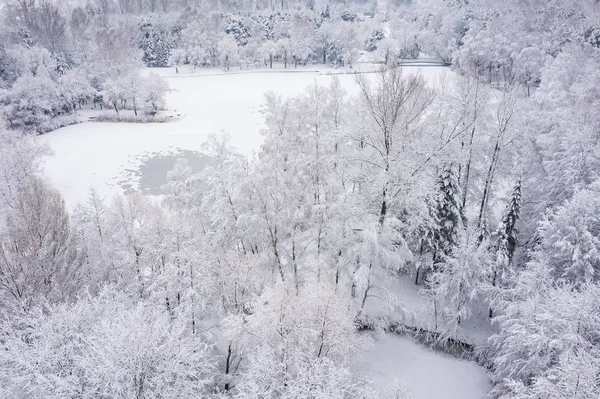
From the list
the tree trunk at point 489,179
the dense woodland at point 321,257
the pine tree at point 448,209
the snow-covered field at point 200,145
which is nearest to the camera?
the dense woodland at point 321,257

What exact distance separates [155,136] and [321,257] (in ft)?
119

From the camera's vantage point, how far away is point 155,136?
49031 mm

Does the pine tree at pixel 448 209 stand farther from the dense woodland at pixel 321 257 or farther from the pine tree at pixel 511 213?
the pine tree at pixel 511 213

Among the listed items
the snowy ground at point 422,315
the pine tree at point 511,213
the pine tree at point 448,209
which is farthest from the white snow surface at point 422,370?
the pine tree at point 511,213

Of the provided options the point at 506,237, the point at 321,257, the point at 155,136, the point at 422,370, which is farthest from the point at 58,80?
the point at 506,237

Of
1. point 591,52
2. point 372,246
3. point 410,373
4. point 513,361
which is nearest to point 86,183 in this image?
point 372,246

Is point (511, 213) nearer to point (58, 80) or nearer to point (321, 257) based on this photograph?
point (321, 257)

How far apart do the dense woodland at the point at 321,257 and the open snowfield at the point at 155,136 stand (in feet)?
22.3

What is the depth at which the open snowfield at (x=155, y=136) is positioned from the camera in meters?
38.9

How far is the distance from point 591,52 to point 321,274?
47.2 m

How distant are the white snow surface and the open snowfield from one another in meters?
16.6

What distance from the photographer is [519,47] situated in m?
58.0

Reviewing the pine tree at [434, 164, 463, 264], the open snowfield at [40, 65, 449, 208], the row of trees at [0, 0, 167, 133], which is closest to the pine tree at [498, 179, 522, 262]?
the pine tree at [434, 164, 463, 264]

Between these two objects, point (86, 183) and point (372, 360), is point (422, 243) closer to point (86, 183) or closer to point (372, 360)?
point (372, 360)
